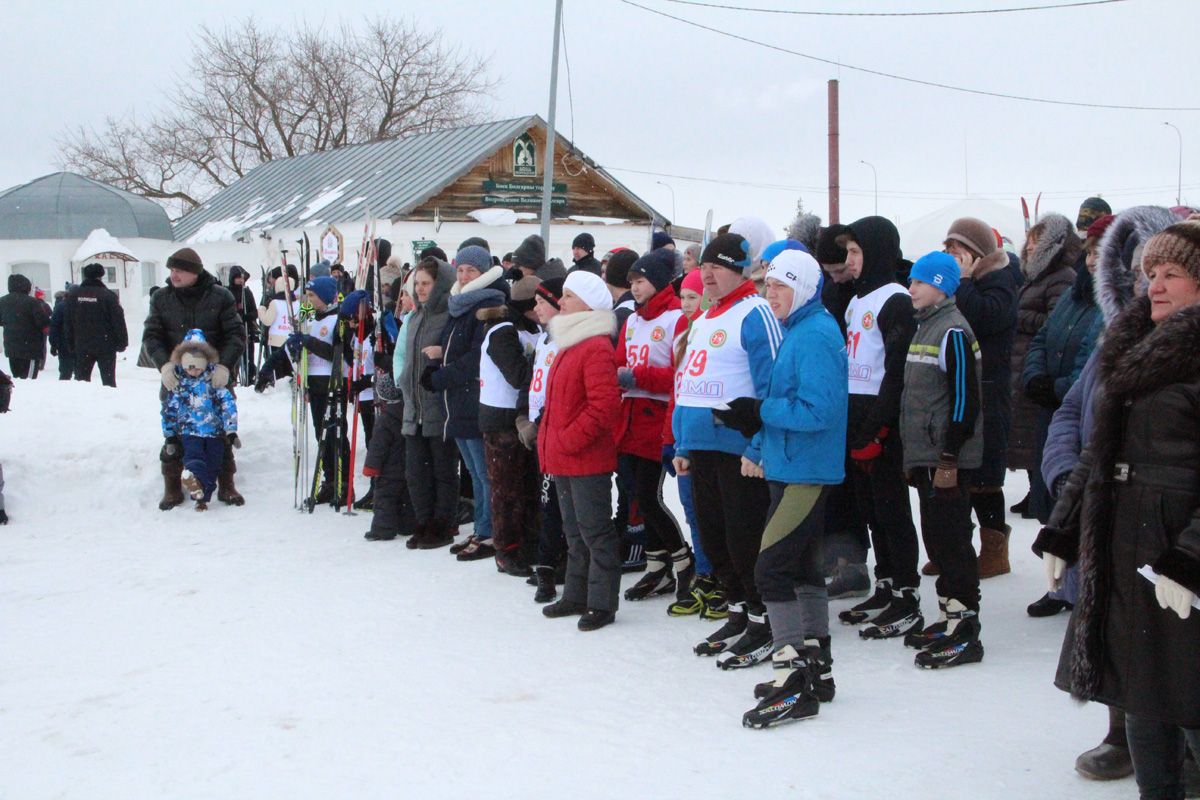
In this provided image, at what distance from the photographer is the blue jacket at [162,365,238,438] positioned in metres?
8.51

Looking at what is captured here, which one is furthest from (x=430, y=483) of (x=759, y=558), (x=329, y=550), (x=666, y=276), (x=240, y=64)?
(x=240, y=64)

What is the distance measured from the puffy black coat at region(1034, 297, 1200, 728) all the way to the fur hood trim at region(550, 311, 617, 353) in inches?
110

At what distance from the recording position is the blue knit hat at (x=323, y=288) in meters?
8.70

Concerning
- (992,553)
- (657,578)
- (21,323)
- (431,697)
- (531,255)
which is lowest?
(431,697)

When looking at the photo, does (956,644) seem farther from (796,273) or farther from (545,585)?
(545,585)

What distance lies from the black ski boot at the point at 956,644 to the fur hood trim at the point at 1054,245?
2.93 meters

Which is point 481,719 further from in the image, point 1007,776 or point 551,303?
point 551,303

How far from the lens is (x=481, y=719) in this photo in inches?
171

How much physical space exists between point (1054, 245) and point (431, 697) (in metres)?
4.73

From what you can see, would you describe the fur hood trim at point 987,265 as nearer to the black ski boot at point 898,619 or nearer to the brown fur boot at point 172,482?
the black ski boot at point 898,619

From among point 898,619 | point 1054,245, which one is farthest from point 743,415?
point 1054,245

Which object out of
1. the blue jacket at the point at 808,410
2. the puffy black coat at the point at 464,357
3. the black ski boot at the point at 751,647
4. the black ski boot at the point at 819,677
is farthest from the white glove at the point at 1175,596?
the puffy black coat at the point at 464,357

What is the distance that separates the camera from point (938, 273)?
16.1 ft

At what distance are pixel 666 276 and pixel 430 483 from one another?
261 cm
